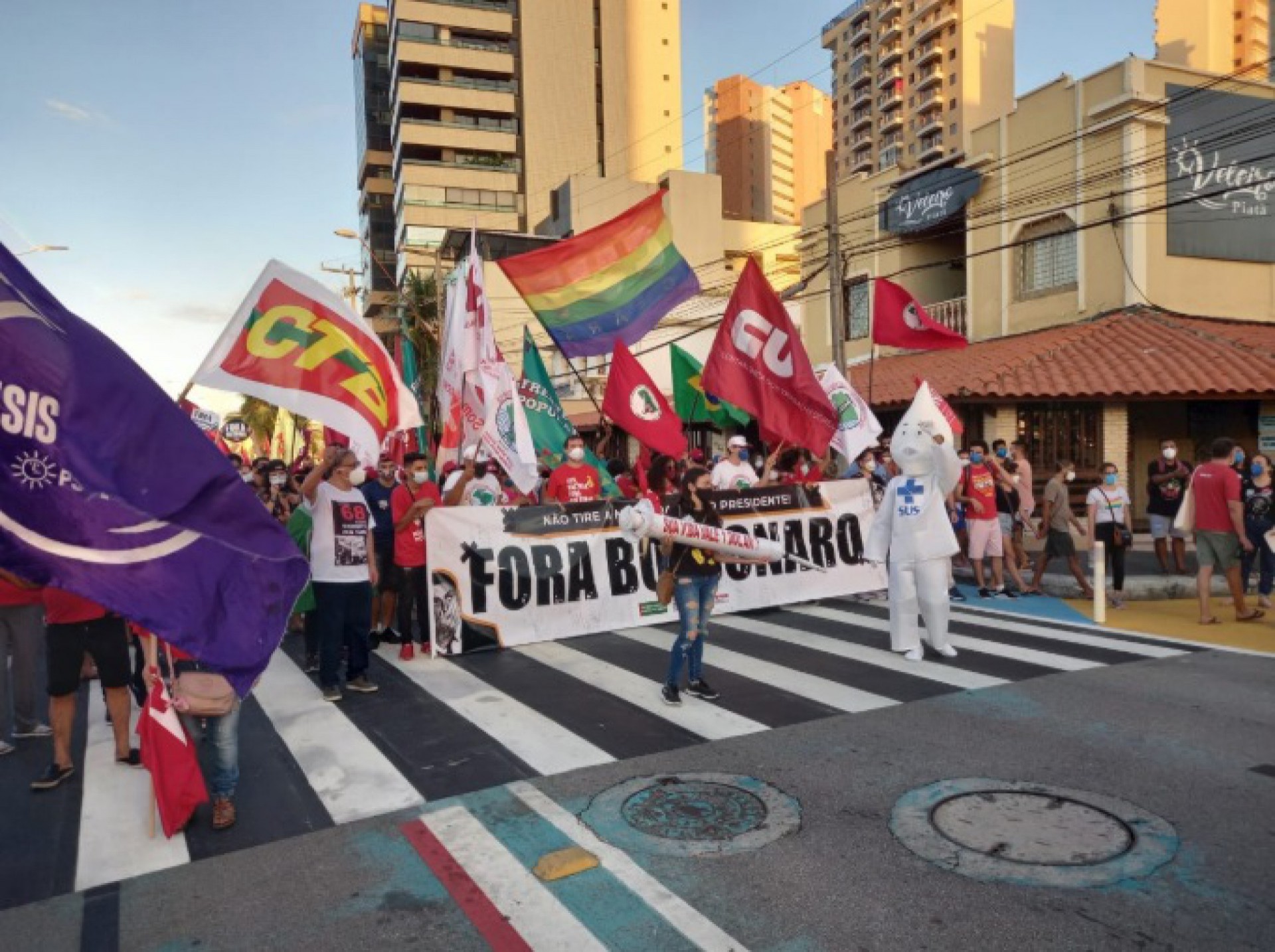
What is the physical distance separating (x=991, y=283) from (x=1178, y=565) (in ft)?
33.3

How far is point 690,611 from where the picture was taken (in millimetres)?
6453

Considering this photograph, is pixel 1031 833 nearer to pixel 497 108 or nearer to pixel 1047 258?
pixel 1047 258

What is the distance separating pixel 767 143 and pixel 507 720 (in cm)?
14302

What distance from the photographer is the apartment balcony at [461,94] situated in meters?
57.3

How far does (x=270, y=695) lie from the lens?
7039mm

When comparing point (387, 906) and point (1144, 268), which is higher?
point (1144, 268)

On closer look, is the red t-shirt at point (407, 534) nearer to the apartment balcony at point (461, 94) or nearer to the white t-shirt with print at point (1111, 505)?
the white t-shirt with print at point (1111, 505)

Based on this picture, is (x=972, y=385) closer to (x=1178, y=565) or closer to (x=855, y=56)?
(x=1178, y=565)

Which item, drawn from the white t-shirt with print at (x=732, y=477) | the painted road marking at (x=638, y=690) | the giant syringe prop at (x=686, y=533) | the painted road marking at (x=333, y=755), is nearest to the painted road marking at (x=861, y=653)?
the white t-shirt with print at (x=732, y=477)

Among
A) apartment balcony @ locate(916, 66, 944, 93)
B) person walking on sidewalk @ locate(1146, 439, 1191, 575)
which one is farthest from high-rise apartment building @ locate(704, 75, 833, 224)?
person walking on sidewalk @ locate(1146, 439, 1191, 575)

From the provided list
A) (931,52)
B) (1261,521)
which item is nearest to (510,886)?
(1261,521)

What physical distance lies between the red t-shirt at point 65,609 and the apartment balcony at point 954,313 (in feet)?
64.5

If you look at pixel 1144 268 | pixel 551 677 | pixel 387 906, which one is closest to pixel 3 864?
pixel 387 906

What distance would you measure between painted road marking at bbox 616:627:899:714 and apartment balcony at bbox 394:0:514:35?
59448 mm
